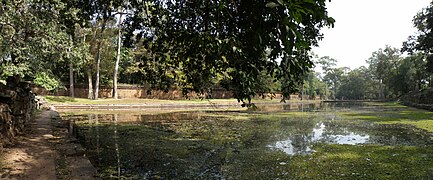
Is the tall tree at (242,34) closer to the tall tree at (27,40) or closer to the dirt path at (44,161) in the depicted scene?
the dirt path at (44,161)

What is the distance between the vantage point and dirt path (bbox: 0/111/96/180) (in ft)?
15.1

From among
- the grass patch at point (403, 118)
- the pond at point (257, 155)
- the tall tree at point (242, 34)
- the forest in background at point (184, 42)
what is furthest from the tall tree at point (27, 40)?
the grass patch at point (403, 118)

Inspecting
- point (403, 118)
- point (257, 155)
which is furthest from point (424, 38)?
point (257, 155)

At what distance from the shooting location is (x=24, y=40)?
70.9 ft

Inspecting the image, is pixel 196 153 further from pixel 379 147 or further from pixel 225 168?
pixel 379 147

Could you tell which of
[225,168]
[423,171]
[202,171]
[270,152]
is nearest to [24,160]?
[202,171]

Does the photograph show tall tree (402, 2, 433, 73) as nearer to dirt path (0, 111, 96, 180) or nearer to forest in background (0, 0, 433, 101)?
forest in background (0, 0, 433, 101)

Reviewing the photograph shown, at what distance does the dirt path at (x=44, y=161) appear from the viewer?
15.1 ft

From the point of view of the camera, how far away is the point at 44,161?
5375 millimetres

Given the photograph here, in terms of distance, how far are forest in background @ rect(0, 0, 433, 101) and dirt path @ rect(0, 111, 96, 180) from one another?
7.94 feet

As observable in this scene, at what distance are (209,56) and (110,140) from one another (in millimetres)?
5806

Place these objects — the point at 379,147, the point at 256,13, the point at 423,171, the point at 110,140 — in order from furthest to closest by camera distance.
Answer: the point at 110,140
the point at 379,147
the point at 423,171
the point at 256,13

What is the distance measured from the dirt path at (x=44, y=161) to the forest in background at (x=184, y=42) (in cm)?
242

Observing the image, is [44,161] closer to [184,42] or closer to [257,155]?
[184,42]
